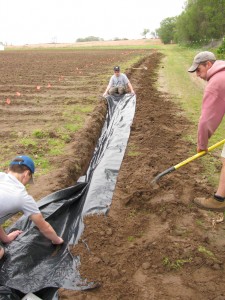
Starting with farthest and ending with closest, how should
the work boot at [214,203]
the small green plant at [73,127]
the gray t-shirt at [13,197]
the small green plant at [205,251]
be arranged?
the small green plant at [73,127]
the work boot at [214,203]
the small green plant at [205,251]
the gray t-shirt at [13,197]

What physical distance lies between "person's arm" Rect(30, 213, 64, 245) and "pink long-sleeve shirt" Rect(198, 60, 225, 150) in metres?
1.94

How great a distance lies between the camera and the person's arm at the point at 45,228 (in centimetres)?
282

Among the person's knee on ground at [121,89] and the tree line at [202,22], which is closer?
the person's knee on ground at [121,89]

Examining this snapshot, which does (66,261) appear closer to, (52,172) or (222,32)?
(52,172)

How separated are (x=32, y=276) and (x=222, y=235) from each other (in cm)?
212

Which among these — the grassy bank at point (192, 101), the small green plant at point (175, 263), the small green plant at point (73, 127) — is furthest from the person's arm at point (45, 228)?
the small green plant at point (73, 127)

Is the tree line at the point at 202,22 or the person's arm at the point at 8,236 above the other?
the tree line at the point at 202,22

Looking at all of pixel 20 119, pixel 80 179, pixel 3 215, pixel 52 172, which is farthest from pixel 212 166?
pixel 20 119

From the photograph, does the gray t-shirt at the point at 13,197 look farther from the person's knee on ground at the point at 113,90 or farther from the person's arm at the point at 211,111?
the person's knee on ground at the point at 113,90

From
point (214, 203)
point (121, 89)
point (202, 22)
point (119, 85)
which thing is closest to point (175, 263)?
point (214, 203)

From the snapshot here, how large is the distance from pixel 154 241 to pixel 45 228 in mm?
1234

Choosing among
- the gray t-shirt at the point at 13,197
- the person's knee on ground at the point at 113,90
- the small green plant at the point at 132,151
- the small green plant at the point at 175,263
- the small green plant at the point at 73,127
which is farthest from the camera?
the person's knee on ground at the point at 113,90

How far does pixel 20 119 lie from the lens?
8047mm

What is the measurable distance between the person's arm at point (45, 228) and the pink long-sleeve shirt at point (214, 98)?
1943 mm
